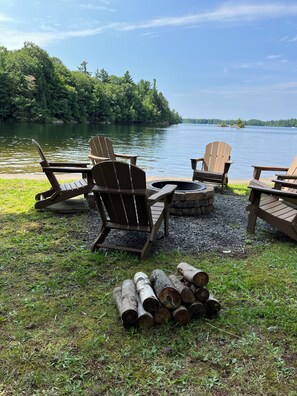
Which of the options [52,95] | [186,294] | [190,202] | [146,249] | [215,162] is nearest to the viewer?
[186,294]

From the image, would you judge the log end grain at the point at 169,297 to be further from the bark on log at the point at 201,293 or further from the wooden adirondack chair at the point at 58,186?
the wooden adirondack chair at the point at 58,186

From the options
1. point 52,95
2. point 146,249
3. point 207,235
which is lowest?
point 207,235

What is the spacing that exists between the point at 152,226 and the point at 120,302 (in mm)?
1178

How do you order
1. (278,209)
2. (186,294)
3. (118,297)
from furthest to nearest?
1. (278,209)
2. (118,297)
3. (186,294)

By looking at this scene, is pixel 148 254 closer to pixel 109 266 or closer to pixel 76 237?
pixel 109 266

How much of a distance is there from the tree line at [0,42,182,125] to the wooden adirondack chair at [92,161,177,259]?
45.6 m

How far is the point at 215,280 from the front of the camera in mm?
2830

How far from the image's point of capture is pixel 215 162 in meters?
7.24

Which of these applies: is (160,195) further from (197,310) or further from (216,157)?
(216,157)

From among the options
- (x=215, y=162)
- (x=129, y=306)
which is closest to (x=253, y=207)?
(x=129, y=306)

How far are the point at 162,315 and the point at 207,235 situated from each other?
198 cm

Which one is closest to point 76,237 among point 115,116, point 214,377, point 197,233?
point 197,233

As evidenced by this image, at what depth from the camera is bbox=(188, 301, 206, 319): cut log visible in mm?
2244

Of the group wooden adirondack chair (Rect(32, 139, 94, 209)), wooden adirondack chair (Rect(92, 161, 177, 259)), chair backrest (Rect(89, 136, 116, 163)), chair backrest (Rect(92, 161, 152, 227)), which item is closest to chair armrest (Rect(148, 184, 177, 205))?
wooden adirondack chair (Rect(92, 161, 177, 259))
